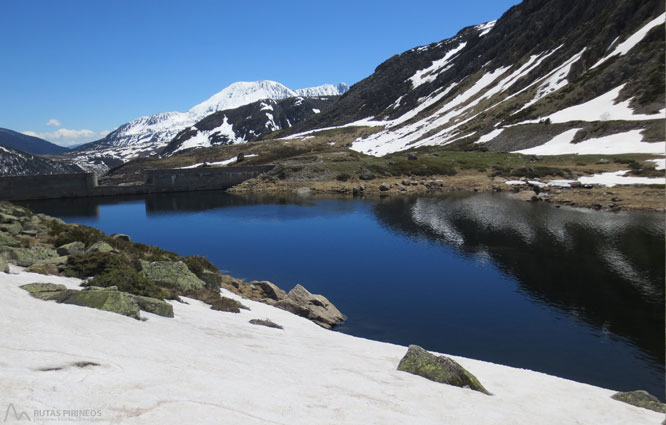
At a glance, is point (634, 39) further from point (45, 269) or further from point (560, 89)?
point (45, 269)

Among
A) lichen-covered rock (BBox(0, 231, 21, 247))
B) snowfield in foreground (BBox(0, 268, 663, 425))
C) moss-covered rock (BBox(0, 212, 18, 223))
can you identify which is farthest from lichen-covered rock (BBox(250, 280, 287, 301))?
moss-covered rock (BBox(0, 212, 18, 223))

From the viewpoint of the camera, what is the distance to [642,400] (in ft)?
44.6

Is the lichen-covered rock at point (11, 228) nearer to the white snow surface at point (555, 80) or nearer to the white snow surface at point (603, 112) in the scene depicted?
the white snow surface at point (603, 112)

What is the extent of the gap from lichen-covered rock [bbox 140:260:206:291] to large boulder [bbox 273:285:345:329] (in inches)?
220

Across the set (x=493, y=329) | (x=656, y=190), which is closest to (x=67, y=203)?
(x=493, y=329)

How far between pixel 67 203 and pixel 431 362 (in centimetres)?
11357

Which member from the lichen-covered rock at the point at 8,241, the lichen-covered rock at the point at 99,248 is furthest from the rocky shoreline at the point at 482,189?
the lichen-covered rock at the point at 8,241

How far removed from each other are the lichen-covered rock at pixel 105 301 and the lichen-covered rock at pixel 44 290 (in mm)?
449

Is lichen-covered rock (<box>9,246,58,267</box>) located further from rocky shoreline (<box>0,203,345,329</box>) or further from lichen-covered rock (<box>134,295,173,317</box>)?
lichen-covered rock (<box>134,295,173,317</box>)

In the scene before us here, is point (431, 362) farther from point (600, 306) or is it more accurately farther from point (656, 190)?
point (656, 190)

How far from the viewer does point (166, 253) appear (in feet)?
95.3

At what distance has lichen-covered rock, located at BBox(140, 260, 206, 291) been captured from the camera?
21.4 metres

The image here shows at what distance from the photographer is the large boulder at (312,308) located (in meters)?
25.1

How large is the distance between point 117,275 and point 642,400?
2016 cm
